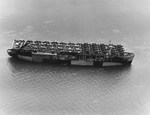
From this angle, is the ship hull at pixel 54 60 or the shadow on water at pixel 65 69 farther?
the ship hull at pixel 54 60

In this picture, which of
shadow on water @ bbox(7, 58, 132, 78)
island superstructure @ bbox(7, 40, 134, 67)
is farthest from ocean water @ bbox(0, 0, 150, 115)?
island superstructure @ bbox(7, 40, 134, 67)

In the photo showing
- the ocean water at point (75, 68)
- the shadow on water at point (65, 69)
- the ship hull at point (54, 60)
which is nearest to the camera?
the ocean water at point (75, 68)

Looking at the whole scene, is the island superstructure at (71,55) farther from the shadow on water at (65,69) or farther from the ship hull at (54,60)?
the shadow on water at (65,69)

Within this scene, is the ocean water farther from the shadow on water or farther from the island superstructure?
the island superstructure

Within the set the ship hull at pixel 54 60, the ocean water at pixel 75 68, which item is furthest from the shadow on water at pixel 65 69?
the ship hull at pixel 54 60

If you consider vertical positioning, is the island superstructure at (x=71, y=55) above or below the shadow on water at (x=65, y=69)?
above

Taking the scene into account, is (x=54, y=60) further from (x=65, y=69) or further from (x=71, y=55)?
(x=71, y=55)

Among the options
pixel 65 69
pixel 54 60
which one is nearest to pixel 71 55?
pixel 54 60

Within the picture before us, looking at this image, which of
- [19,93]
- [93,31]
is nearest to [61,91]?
[19,93]
